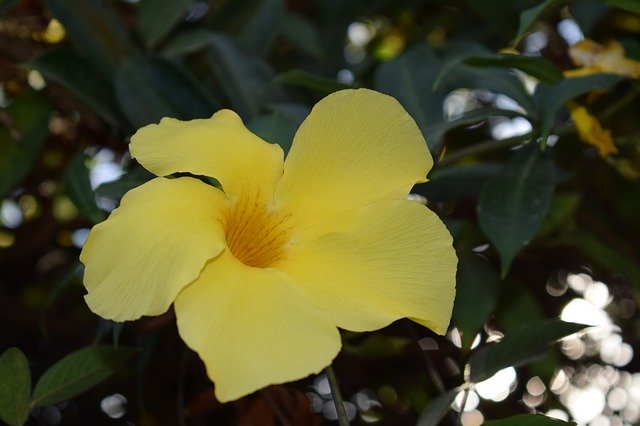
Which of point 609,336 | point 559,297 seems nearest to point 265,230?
point 559,297

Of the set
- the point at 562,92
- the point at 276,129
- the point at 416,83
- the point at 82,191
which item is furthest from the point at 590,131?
the point at 82,191

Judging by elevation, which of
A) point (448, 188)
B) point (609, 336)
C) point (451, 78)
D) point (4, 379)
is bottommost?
point (609, 336)

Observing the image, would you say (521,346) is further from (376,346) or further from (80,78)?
(80,78)

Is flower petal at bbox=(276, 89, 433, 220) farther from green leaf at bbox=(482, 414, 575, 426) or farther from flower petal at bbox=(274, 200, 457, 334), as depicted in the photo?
green leaf at bbox=(482, 414, 575, 426)

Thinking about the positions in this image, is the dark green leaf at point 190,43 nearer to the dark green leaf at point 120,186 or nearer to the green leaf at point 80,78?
the green leaf at point 80,78

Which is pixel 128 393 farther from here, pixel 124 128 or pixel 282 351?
pixel 282 351

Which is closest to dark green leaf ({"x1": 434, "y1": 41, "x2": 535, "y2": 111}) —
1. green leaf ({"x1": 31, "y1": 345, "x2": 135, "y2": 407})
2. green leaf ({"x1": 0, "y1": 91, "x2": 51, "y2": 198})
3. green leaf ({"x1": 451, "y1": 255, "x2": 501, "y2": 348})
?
green leaf ({"x1": 451, "y1": 255, "x2": 501, "y2": 348})
